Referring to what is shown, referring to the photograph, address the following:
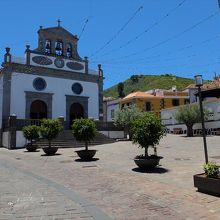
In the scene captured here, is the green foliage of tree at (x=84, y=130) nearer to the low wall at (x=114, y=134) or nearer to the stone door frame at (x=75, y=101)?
the low wall at (x=114, y=134)

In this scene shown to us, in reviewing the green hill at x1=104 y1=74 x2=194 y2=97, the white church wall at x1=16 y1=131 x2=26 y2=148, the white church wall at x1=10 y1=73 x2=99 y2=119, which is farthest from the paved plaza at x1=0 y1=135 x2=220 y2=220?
the green hill at x1=104 y1=74 x2=194 y2=97

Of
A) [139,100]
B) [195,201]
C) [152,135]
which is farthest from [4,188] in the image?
[139,100]

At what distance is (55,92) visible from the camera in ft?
122

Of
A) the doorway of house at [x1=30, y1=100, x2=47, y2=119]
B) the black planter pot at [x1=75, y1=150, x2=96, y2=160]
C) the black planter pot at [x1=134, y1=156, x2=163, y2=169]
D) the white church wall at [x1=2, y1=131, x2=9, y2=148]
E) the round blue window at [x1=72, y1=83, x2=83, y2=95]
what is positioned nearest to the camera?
the black planter pot at [x1=134, y1=156, x2=163, y2=169]

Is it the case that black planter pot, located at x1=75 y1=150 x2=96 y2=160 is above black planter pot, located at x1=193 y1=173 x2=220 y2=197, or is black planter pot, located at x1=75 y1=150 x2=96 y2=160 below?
above

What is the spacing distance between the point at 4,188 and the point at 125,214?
4.38 meters

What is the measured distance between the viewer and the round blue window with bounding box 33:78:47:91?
35.7 m

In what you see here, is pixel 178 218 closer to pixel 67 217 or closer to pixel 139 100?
pixel 67 217

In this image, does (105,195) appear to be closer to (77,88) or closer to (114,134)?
(114,134)

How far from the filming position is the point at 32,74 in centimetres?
3538

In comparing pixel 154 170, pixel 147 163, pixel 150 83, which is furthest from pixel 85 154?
pixel 150 83

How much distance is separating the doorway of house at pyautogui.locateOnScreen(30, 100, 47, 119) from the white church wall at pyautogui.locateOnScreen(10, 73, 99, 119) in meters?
0.97

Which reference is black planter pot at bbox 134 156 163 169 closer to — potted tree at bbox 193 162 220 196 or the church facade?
potted tree at bbox 193 162 220 196

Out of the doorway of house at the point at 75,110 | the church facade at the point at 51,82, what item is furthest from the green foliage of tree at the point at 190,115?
the doorway of house at the point at 75,110
